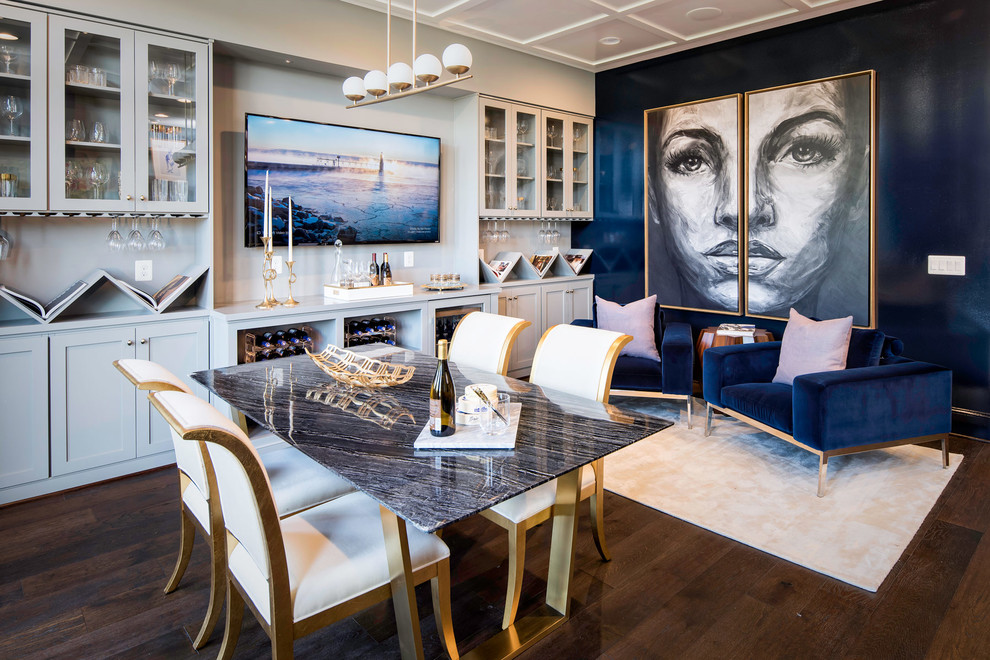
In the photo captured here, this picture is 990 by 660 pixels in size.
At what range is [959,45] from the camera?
3.83 meters

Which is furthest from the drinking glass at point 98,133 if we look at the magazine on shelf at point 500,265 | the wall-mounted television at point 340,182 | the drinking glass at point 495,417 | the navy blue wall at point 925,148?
the navy blue wall at point 925,148

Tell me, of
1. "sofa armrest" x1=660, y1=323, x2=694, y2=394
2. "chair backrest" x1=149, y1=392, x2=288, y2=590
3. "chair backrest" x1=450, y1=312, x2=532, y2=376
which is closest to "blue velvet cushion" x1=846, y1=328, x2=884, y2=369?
"sofa armrest" x1=660, y1=323, x2=694, y2=394

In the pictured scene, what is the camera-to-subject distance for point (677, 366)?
4.17 m

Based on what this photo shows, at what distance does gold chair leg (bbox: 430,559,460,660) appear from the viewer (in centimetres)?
176

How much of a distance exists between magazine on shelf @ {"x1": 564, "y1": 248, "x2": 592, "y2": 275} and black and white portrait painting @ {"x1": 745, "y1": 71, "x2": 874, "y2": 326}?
1.55 m

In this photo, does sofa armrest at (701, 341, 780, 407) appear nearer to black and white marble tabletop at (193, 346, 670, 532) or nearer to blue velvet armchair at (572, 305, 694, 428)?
blue velvet armchair at (572, 305, 694, 428)

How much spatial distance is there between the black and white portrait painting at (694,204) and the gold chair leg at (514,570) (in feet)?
11.8

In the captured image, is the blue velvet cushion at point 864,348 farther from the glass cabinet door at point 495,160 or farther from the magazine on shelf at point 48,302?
the magazine on shelf at point 48,302

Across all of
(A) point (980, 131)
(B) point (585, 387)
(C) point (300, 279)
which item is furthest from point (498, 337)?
(A) point (980, 131)

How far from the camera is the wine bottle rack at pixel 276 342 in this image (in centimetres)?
375

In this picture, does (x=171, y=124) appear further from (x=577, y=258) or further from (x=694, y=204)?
(x=694, y=204)

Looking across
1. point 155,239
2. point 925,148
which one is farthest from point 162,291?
point 925,148

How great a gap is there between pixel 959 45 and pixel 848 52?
0.64 m

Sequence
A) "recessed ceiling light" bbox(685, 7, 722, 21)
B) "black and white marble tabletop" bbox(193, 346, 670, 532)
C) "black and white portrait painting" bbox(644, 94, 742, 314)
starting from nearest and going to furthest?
1. "black and white marble tabletop" bbox(193, 346, 670, 532)
2. "recessed ceiling light" bbox(685, 7, 722, 21)
3. "black and white portrait painting" bbox(644, 94, 742, 314)
